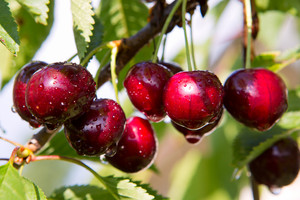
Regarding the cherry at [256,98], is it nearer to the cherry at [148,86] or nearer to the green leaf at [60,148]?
the cherry at [148,86]

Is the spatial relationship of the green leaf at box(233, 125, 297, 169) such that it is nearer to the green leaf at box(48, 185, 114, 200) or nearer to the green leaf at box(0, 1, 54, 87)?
the green leaf at box(48, 185, 114, 200)

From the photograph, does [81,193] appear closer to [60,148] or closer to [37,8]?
[60,148]

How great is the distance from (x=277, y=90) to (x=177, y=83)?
1.00ft

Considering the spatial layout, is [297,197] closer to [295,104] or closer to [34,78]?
[295,104]

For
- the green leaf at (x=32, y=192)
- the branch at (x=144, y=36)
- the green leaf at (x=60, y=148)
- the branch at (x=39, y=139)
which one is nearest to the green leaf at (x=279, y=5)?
the branch at (x=144, y=36)

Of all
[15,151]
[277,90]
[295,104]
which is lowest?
[295,104]

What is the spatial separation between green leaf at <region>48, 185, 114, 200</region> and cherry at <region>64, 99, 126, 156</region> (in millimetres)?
284

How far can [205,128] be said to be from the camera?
1246 millimetres

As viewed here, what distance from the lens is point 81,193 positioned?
52.4 inches

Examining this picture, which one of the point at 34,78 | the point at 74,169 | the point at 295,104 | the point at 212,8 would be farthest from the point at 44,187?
the point at 34,78

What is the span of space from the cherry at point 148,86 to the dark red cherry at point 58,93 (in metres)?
0.17

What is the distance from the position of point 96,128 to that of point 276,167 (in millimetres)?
745

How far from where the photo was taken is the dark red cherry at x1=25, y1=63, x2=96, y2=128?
984 millimetres

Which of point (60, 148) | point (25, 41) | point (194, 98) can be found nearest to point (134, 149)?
point (194, 98)
